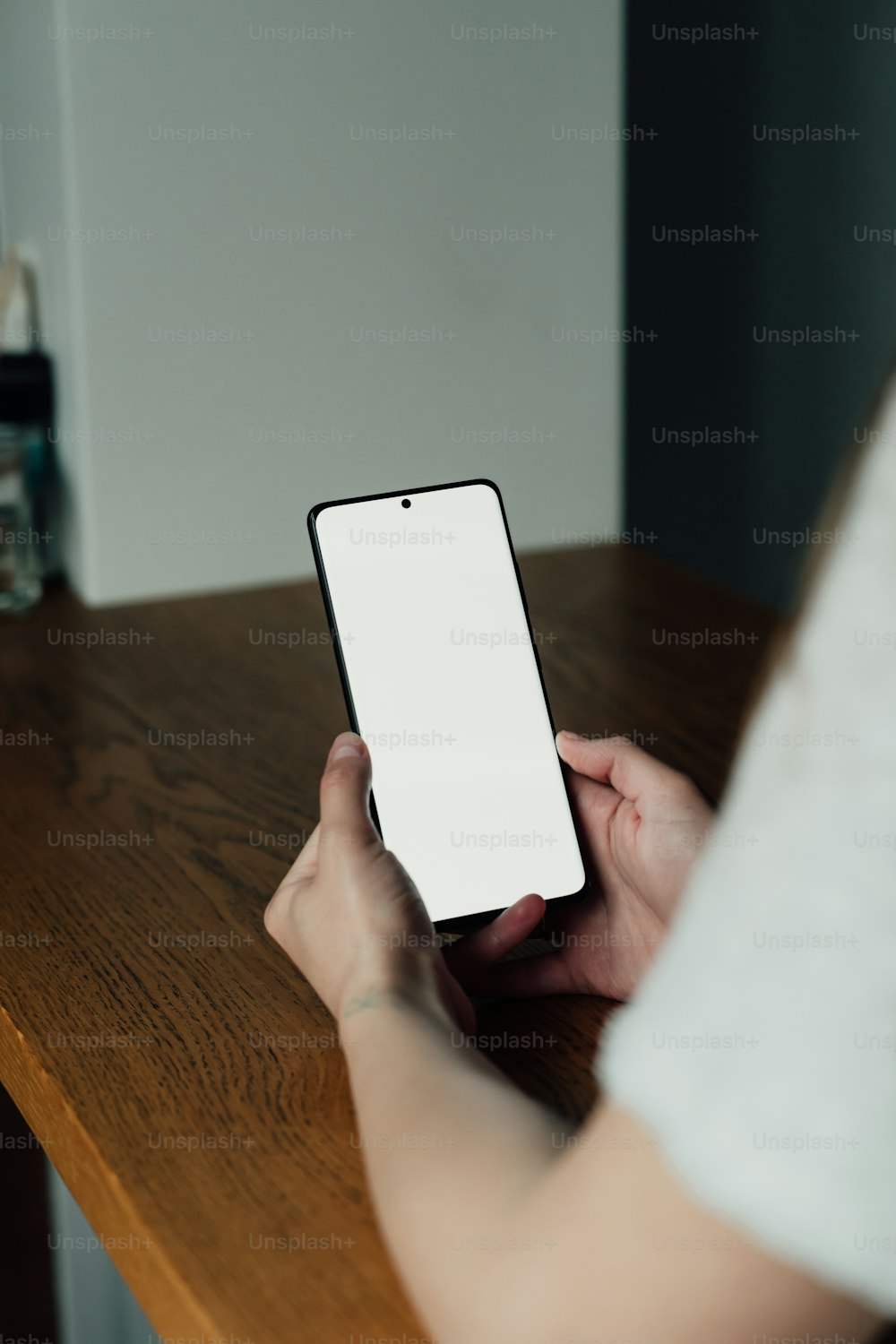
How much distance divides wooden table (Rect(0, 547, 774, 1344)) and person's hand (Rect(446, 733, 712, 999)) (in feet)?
0.05

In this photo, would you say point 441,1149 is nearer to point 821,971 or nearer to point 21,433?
point 821,971

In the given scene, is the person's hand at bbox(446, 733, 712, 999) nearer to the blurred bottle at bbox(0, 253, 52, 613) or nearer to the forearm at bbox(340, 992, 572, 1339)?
the forearm at bbox(340, 992, 572, 1339)

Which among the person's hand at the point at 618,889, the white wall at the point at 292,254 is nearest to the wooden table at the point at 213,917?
the person's hand at the point at 618,889

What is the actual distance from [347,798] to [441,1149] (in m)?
0.17

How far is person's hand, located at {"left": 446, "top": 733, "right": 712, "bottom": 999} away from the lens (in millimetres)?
573

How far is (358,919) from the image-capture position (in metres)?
0.48

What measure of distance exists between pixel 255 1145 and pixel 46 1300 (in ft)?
3.57

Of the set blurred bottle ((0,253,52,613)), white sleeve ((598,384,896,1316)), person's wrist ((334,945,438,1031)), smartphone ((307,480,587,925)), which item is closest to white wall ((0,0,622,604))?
blurred bottle ((0,253,52,613))

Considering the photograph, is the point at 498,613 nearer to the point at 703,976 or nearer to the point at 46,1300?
the point at 703,976

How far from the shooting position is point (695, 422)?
6.47 ft

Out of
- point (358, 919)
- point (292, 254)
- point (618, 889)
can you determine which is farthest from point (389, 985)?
point (292, 254)

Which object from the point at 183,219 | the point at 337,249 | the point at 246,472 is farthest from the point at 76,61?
the point at 246,472

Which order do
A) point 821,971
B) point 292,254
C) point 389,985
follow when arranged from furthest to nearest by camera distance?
1. point 292,254
2. point 389,985
3. point 821,971

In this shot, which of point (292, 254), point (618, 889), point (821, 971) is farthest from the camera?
point (292, 254)
